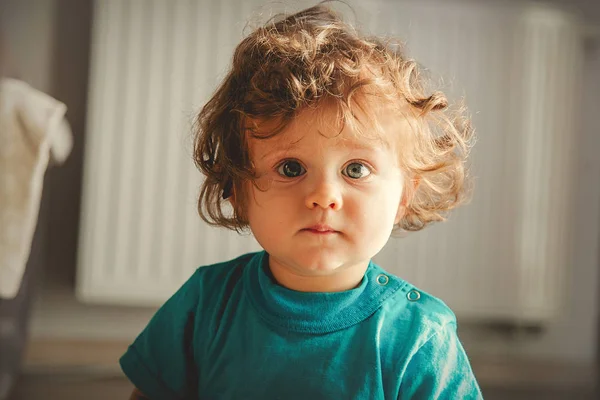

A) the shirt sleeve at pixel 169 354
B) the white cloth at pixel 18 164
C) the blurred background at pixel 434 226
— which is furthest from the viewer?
the blurred background at pixel 434 226

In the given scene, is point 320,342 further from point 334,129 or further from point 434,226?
point 434,226

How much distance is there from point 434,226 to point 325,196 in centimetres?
113

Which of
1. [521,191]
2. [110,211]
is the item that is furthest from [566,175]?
[110,211]

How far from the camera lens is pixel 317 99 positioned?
0.75 m

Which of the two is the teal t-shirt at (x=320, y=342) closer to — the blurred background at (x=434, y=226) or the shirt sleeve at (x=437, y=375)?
the shirt sleeve at (x=437, y=375)

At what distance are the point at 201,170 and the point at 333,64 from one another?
0.77 ft

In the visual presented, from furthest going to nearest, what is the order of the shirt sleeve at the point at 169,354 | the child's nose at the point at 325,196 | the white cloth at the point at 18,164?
the white cloth at the point at 18,164, the shirt sleeve at the point at 169,354, the child's nose at the point at 325,196

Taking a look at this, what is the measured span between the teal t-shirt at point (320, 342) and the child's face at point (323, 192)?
→ 5cm

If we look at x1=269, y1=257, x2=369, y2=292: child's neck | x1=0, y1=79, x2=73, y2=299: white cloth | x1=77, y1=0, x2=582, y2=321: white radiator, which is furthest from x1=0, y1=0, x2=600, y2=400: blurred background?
x1=269, y1=257, x2=369, y2=292: child's neck

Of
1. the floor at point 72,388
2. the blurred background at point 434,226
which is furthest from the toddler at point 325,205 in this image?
the blurred background at point 434,226

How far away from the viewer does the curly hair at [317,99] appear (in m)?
0.75

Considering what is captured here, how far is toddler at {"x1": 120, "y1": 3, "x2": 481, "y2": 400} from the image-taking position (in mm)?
751

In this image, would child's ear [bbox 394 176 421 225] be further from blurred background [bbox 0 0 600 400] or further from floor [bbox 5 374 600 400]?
blurred background [bbox 0 0 600 400]

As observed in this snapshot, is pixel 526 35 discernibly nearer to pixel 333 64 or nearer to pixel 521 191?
pixel 521 191
